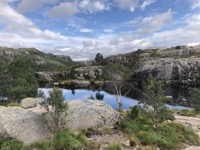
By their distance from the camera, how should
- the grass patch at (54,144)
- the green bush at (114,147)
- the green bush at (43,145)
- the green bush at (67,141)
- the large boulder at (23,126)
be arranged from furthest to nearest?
the large boulder at (23,126), the green bush at (114,147), the green bush at (67,141), the green bush at (43,145), the grass patch at (54,144)

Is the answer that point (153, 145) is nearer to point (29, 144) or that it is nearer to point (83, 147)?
point (83, 147)

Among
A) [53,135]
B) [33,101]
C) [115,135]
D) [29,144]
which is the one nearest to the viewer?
[29,144]

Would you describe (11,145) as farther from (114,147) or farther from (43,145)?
(114,147)

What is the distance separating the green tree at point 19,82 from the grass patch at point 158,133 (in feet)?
210

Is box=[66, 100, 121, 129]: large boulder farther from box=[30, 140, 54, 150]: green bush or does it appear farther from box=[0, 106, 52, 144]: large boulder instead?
box=[30, 140, 54, 150]: green bush

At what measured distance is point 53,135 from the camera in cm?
2383

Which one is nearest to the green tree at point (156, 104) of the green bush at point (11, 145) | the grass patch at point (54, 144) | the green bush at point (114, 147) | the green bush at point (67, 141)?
the green bush at point (114, 147)

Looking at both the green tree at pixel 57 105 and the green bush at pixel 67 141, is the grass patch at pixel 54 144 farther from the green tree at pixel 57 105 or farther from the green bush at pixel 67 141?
the green tree at pixel 57 105

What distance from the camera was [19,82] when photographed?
9631 centimetres

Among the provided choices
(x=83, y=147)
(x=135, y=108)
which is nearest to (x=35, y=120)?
(x=83, y=147)

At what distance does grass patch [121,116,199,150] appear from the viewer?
25.0 metres

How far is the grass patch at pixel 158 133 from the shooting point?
82.0ft

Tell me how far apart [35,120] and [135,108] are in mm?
12994

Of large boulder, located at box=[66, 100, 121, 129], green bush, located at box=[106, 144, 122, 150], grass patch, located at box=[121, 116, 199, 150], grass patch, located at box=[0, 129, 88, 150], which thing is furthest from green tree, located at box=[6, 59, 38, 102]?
green bush, located at box=[106, 144, 122, 150]
